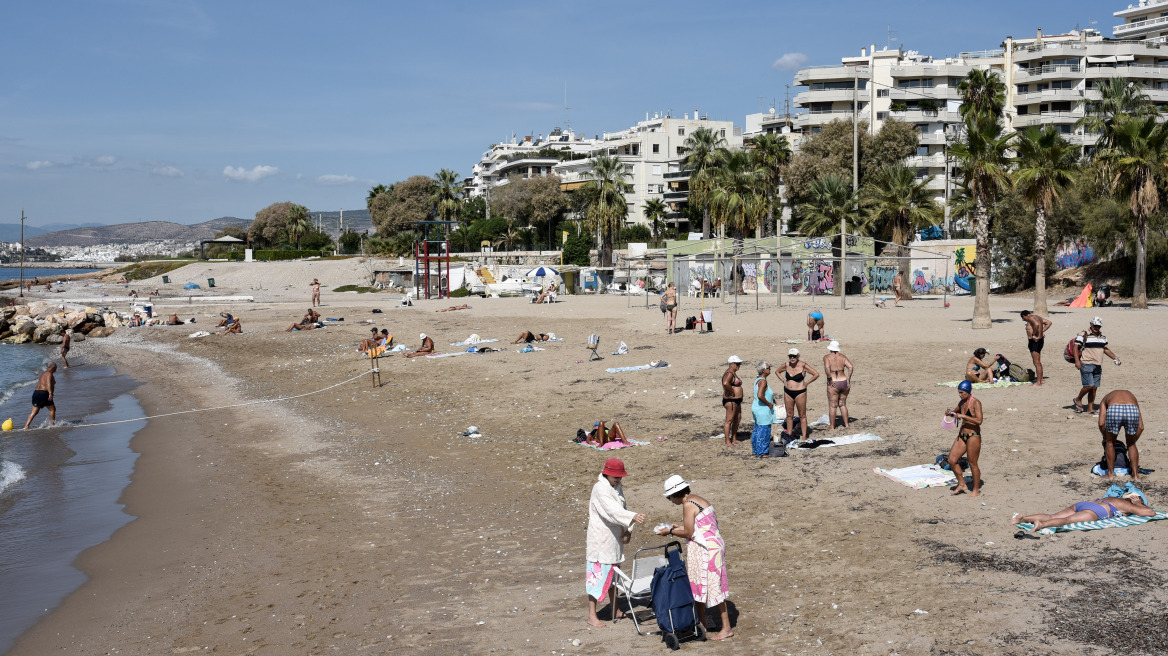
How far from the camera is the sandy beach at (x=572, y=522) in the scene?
23.0ft

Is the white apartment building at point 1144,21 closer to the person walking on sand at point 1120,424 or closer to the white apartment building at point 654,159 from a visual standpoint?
the white apartment building at point 654,159

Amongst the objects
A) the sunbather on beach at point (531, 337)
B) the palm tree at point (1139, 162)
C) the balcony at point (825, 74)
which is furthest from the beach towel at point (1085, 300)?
the balcony at point (825, 74)

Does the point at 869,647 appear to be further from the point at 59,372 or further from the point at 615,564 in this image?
the point at 59,372

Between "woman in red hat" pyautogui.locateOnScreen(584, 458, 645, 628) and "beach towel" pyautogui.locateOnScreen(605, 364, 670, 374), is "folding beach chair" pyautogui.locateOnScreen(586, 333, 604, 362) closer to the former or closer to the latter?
"beach towel" pyautogui.locateOnScreen(605, 364, 670, 374)

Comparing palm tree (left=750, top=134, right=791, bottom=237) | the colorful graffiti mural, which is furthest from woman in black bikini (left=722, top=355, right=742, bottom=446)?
palm tree (left=750, top=134, right=791, bottom=237)

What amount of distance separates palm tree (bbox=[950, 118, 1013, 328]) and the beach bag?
21.0 metres

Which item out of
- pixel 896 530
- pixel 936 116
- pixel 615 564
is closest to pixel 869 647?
pixel 615 564

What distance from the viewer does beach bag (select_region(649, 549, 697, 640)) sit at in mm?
6629

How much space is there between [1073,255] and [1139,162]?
14.5 meters

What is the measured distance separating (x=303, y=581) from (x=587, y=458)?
16.8 ft

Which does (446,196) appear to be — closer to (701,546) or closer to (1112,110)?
(1112,110)

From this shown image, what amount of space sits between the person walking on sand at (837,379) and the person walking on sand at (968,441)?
332cm

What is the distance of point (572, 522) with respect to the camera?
10312 millimetres

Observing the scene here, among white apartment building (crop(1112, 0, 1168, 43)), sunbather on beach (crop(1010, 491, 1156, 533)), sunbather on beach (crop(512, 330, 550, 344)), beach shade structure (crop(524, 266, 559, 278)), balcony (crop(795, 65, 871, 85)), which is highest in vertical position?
white apartment building (crop(1112, 0, 1168, 43))
